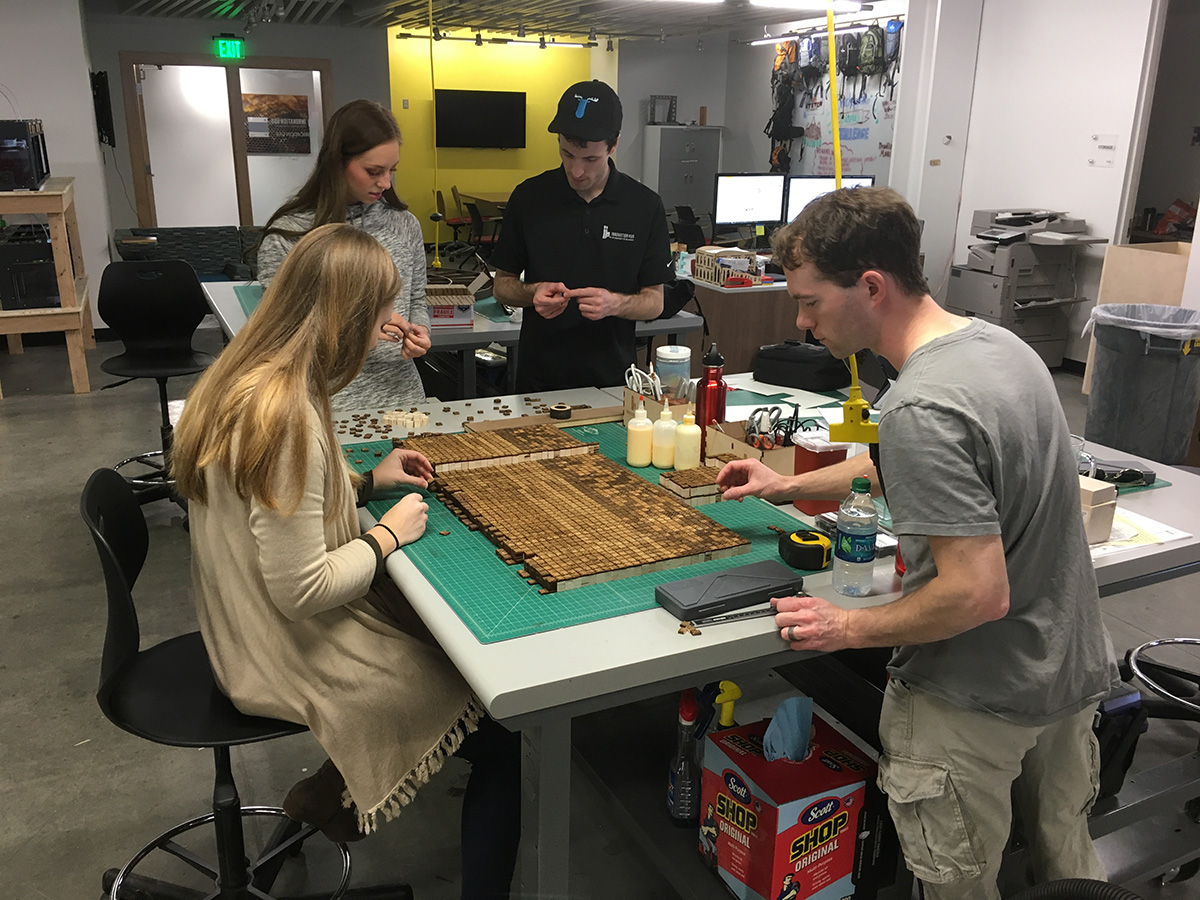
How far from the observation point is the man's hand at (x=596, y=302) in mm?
2600

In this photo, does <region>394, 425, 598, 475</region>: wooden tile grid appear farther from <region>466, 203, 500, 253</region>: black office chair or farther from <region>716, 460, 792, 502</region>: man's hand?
<region>466, 203, 500, 253</region>: black office chair

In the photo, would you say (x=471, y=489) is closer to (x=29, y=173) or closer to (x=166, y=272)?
(x=166, y=272)

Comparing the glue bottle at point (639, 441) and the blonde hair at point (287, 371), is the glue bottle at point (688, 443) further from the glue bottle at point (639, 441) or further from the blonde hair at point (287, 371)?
the blonde hair at point (287, 371)

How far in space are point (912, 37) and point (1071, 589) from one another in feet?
23.4

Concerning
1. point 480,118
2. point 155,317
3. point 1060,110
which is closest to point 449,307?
point 155,317

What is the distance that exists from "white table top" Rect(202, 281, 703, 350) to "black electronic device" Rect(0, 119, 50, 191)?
2102mm

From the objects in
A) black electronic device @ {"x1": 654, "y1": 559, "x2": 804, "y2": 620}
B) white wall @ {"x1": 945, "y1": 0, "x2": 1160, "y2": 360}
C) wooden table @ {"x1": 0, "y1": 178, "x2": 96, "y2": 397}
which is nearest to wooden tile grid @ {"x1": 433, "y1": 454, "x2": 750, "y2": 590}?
black electronic device @ {"x1": 654, "y1": 559, "x2": 804, "y2": 620}

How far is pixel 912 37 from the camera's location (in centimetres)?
733

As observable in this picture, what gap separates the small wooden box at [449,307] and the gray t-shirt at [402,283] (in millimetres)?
935

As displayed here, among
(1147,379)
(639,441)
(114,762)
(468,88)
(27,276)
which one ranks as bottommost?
(114,762)

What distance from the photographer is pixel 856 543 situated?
1.50 meters

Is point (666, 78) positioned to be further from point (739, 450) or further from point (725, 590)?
point (725, 590)

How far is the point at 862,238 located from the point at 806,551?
559mm

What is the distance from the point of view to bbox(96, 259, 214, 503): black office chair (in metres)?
4.08
